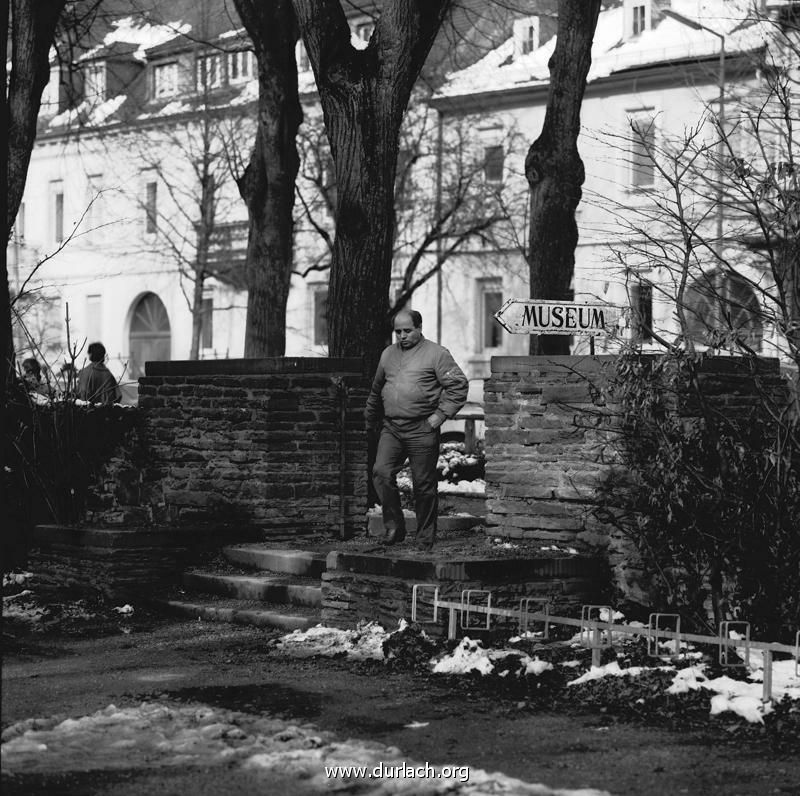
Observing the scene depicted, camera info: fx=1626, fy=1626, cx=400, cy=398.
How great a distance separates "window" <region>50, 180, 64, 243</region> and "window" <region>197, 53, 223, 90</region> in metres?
8.66

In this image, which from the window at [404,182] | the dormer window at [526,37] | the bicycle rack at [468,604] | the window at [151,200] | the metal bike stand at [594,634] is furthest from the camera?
the window at [151,200]

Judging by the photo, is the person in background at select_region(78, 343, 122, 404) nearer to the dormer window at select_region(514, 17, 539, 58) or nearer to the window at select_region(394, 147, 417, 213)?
the window at select_region(394, 147, 417, 213)

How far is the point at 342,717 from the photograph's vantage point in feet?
26.7

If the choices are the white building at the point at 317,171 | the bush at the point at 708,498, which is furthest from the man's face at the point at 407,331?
the white building at the point at 317,171

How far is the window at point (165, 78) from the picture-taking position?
48.0m

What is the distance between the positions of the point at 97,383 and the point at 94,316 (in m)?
35.9

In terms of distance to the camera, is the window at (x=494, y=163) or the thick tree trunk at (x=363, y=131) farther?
the window at (x=494, y=163)

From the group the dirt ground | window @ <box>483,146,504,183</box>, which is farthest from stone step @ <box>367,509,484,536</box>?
window @ <box>483,146,504,183</box>

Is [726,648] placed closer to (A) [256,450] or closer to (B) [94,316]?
(A) [256,450]

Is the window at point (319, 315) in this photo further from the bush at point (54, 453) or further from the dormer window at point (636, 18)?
the bush at point (54, 453)

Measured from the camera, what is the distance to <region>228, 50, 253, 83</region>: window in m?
45.4

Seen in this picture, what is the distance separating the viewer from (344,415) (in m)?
14.2

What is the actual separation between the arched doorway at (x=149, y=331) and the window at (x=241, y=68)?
766 cm

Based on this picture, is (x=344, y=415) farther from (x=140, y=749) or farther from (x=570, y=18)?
(x=140, y=749)
